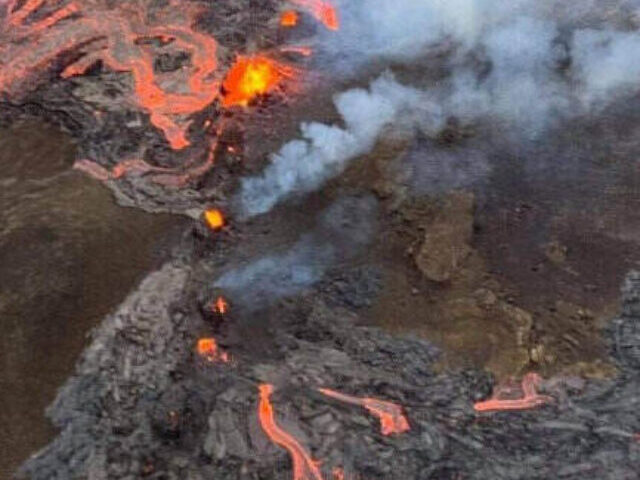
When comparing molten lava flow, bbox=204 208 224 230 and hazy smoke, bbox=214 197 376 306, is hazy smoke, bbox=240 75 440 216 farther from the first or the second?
hazy smoke, bbox=214 197 376 306

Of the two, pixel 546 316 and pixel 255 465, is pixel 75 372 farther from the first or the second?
pixel 546 316

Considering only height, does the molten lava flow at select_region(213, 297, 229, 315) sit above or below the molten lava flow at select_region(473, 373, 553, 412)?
above

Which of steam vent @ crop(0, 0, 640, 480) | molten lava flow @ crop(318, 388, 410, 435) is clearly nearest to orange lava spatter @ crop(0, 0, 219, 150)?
steam vent @ crop(0, 0, 640, 480)

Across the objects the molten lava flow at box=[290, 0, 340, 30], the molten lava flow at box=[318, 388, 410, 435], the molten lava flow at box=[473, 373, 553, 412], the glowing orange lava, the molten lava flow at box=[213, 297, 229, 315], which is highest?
the molten lava flow at box=[290, 0, 340, 30]

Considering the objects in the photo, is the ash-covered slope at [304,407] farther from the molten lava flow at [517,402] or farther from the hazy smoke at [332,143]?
the hazy smoke at [332,143]

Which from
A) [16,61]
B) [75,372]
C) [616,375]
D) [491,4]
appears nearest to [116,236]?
[75,372]

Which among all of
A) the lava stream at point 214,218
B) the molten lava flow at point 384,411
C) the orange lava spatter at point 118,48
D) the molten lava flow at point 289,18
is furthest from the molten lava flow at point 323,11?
the molten lava flow at point 384,411
